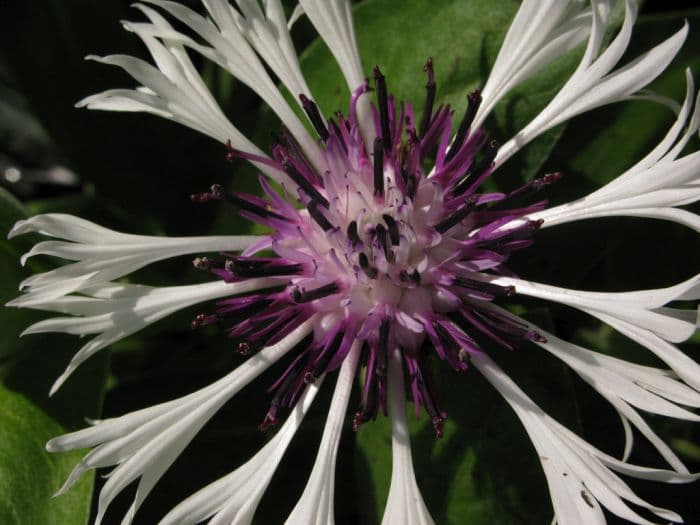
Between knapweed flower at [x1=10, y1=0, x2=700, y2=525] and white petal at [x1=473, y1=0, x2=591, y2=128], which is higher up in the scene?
white petal at [x1=473, y1=0, x2=591, y2=128]

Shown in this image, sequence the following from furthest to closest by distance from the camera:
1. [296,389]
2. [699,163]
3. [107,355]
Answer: [107,355]
[296,389]
[699,163]

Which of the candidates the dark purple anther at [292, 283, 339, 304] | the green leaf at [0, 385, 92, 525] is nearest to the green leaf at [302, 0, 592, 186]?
the dark purple anther at [292, 283, 339, 304]

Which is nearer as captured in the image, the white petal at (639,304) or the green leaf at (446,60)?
the white petal at (639,304)

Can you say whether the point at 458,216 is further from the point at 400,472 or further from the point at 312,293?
the point at 400,472

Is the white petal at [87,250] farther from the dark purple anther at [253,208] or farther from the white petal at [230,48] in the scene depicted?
the white petal at [230,48]

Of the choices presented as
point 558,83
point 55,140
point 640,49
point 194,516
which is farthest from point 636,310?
point 55,140

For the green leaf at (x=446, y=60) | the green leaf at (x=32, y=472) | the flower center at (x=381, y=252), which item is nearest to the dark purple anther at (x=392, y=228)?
the flower center at (x=381, y=252)

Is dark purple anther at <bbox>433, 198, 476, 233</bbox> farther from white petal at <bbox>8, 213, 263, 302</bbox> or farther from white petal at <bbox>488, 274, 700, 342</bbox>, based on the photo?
white petal at <bbox>8, 213, 263, 302</bbox>

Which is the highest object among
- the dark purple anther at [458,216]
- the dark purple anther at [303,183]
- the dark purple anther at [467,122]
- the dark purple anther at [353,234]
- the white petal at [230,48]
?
the white petal at [230,48]

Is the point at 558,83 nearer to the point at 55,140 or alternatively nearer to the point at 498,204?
the point at 498,204
